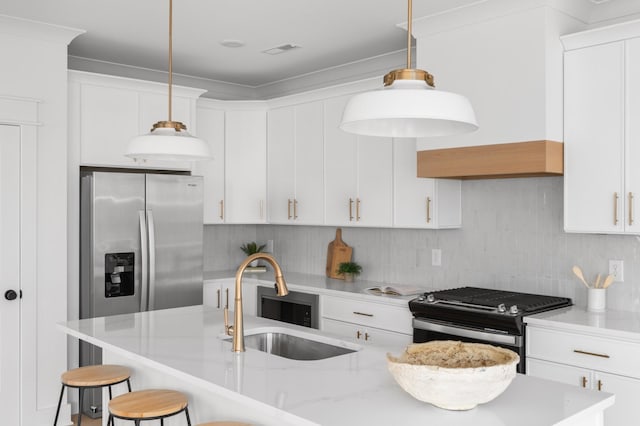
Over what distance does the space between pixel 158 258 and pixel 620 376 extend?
10.2ft

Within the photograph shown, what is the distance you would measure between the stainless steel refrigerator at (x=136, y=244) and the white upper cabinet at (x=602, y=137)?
8.94 ft

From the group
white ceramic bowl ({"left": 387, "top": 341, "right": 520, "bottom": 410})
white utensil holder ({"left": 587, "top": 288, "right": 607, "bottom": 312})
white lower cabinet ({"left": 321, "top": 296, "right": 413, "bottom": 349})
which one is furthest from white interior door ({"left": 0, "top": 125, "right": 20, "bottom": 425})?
white utensil holder ({"left": 587, "top": 288, "right": 607, "bottom": 312})

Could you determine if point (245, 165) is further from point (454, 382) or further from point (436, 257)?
point (454, 382)

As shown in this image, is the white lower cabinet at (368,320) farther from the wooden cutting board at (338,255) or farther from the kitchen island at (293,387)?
the kitchen island at (293,387)

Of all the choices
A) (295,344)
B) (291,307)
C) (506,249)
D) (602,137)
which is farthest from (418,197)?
(295,344)

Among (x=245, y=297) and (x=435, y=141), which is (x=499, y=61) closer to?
(x=435, y=141)

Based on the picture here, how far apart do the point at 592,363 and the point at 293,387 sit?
1764mm

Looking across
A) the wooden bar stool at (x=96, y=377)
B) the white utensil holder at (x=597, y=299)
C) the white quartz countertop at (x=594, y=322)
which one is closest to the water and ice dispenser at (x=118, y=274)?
the wooden bar stool at (x=96, y=377)

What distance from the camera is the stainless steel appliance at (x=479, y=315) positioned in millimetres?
3273

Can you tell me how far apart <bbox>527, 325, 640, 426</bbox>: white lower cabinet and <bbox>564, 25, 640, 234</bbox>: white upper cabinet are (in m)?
0.62

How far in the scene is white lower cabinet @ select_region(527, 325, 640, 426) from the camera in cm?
291

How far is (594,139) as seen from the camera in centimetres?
332

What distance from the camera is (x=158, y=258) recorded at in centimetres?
454

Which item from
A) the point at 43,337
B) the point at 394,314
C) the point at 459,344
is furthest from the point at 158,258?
the point at 459,344
